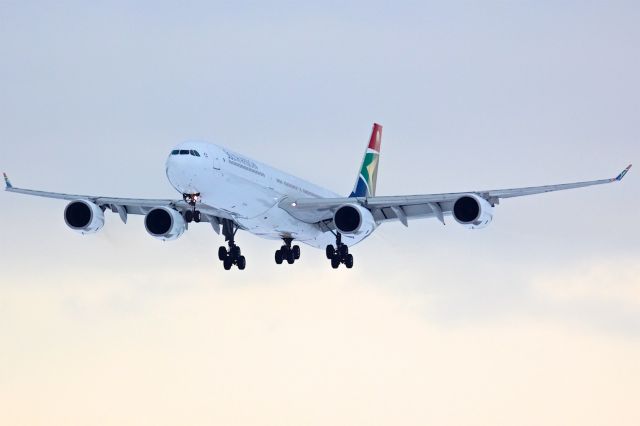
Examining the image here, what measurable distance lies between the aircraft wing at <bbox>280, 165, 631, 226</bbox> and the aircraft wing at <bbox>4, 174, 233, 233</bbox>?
449cm

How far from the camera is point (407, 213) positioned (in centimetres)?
7706

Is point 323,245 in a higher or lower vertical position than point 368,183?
lower

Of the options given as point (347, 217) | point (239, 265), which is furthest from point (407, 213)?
point (239, 265)

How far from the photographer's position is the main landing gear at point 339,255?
7969 centimetres

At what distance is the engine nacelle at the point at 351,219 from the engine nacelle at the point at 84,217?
43.4 feet

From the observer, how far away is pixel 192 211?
71125 millimetres

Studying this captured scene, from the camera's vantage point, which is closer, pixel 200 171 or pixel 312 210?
pixel 200 171

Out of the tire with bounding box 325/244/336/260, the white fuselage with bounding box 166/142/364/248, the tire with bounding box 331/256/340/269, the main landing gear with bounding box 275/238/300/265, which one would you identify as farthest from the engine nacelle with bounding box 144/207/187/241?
the tire with bounding box 331/256/340/269

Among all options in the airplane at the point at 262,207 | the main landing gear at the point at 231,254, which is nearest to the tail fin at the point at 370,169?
the airplane at the point at 262,207

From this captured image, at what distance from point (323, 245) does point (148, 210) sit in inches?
416

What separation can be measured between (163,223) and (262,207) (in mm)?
6153

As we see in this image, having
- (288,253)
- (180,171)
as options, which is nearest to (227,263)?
(288,253)

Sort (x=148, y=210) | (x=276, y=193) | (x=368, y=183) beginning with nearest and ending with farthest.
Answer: (x=276, y=193), (x=148, y=210), (x=368, y=183)

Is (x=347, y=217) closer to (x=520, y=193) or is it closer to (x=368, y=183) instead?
(x=520, y=193)
